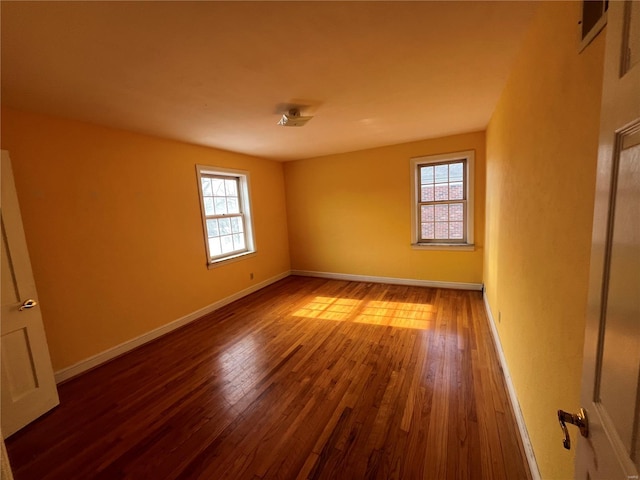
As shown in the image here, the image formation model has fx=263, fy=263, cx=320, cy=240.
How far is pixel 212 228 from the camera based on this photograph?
13.1 feet

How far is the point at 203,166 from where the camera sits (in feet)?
12.0

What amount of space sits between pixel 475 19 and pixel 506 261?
170cm

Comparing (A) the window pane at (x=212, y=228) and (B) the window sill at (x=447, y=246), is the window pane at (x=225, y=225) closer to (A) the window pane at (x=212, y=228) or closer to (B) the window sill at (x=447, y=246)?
(A) the window pane at (x=212, y=228)

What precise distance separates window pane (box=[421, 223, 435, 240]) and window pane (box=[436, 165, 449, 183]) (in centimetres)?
71

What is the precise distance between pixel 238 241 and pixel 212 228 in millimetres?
589

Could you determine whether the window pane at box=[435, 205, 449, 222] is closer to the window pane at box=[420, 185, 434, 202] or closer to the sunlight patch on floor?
the window pane at box=[420, 185, 434, 202]

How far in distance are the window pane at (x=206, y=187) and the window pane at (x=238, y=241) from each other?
0.85 metres

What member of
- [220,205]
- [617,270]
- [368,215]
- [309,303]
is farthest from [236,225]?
[617,270]

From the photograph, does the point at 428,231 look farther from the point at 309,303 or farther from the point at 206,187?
the point at 206,187

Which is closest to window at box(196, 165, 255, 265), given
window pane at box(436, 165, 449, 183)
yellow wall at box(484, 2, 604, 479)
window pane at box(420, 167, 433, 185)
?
window pane at box(420, 167, 433, 185)

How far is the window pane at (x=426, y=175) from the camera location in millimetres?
4125

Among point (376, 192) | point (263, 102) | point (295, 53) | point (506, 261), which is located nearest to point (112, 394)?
point (263, 102)

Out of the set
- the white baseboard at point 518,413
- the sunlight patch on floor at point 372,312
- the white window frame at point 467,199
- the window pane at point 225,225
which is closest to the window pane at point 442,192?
the white window frame at point 467,199

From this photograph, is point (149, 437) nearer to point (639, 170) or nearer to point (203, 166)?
point (639, 170)
